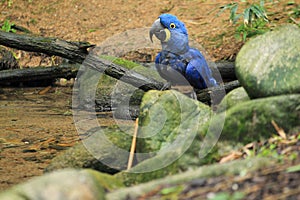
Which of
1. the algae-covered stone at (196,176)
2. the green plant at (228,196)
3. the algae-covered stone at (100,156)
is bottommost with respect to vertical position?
the algae-covered stone at (100,156)

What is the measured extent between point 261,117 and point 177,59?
295 cm

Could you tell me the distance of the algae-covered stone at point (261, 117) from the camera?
3.22m

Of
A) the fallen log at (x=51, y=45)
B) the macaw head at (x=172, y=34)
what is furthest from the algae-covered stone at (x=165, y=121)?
the fallen log at (x=51, y=45)

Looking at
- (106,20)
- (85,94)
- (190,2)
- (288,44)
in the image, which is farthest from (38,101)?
(288,44)

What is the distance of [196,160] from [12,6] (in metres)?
8.98

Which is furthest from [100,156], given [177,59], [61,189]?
[177,59]

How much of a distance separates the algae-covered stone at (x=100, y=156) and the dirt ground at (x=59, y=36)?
1.80 ft

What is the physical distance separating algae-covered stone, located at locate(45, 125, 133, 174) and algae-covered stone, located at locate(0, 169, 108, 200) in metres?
1.38

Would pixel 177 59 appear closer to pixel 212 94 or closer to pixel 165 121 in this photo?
pixel 212 94

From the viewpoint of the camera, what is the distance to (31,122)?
6477 millimetres

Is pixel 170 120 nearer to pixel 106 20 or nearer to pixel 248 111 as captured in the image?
pixel 248 111

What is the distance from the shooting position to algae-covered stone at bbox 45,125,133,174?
155 inches

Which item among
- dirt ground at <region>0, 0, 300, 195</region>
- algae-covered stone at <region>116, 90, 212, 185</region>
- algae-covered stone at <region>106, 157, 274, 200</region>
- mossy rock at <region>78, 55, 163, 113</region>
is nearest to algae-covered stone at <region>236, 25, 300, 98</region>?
algae-covered stone at <region>116, 90, 212, 185</region>

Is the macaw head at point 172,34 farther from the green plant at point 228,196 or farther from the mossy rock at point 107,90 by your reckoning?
the green plant at point 228,196
